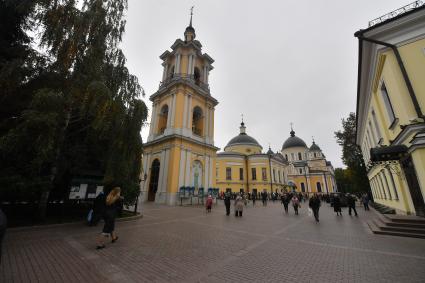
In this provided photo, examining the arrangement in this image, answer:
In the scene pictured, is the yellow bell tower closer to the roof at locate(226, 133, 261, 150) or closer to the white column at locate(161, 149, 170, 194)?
the white column at locate(161, 149, 170, 194)

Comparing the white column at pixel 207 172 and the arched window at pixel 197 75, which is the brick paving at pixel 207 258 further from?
the arched window at pixel 197 75

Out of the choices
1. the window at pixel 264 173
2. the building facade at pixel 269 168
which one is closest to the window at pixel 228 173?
the building facade at pixel 269 168

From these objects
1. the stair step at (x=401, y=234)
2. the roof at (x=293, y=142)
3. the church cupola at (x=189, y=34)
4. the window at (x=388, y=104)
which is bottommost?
the stair step at (x=401, y=234)

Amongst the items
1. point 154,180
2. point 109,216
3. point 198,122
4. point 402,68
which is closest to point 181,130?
point 198,122

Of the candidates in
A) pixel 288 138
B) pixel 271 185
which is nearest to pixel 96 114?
pixel 271 185

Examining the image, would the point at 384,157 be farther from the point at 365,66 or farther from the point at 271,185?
the point at 271,185

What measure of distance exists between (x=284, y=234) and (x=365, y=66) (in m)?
10.6

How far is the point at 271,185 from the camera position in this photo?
47156 millimetres

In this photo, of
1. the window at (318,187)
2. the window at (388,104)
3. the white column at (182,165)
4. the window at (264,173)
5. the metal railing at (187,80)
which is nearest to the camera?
the window at (388,104)

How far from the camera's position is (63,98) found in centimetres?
766

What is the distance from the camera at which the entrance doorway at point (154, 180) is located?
2458 cm

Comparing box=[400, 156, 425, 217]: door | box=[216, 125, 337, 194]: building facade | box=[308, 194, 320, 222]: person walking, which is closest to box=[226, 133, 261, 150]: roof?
box=[216, 125, 337, 194]: building facade

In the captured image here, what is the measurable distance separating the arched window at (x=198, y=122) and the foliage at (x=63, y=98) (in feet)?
58.8

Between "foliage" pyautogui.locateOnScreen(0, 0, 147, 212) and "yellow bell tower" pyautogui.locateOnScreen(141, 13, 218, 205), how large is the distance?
12.1 metres
